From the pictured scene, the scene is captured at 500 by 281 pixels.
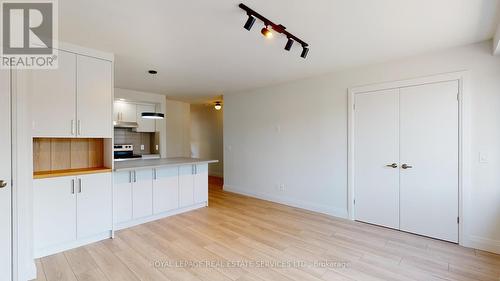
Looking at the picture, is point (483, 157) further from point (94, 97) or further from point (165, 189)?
point (94, 97)

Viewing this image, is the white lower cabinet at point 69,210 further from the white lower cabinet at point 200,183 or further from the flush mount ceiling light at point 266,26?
the flush mount ceiling light at point 266,26

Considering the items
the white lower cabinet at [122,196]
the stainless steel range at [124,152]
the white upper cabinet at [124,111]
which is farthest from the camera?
the stainless steel range at [124,152]

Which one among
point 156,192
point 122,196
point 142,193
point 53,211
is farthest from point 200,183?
point 53,211

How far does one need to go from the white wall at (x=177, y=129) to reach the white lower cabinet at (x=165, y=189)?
298cm

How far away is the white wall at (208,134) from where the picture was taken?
7848mm

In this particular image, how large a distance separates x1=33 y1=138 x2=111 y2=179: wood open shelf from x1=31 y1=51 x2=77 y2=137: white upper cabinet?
427 mm

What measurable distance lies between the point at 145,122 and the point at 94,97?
2970mm

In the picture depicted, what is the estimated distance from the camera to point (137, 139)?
607cm

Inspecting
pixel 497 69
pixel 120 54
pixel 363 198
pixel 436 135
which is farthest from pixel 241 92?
pixel 497 69

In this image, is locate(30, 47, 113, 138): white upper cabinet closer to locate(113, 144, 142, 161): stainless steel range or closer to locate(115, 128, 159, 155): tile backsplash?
locate(113, 144, 142, 161): stainless steel range

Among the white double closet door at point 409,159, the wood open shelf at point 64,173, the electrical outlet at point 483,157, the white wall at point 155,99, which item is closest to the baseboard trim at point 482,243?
the white double closet door at point 409,159

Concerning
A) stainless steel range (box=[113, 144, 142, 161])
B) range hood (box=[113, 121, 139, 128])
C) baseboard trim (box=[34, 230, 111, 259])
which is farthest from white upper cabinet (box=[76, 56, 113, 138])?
stainless steel range (box=[113, 144, 142, 161])

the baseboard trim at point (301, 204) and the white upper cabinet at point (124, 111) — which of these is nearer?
the baseboard trim at point (301, 204)

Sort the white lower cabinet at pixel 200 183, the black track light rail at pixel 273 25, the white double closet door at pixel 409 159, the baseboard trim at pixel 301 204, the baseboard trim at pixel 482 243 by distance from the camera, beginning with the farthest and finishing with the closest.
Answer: the white lower cabinet at pixel 200 183
the baseboard trim at pixel 301 204
the white double closet door at pixel 409 159
the baseboard trim at pixel 482 243
the black track light rail at pixel 273 25
